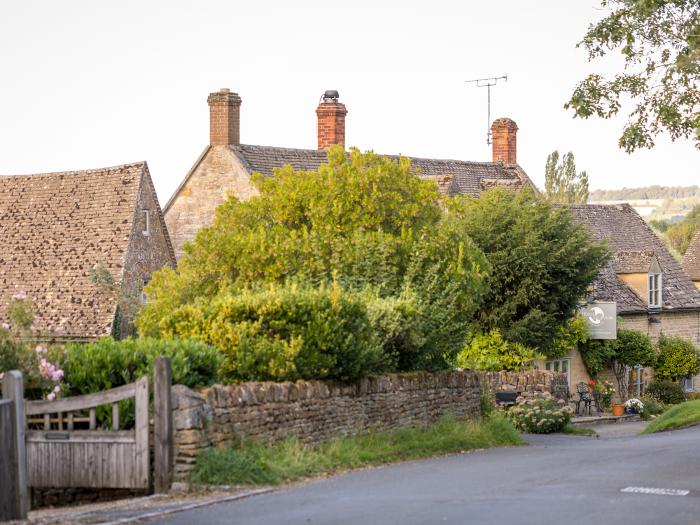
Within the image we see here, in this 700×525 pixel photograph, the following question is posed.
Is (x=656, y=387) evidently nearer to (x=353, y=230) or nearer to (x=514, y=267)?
(x=514, y=267)

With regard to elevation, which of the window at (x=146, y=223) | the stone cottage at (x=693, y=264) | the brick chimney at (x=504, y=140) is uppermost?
the brick chimney at (x=504, y=140)

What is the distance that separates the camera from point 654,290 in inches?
2158

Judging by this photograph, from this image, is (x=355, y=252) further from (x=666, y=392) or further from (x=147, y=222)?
(x=666, y=392)

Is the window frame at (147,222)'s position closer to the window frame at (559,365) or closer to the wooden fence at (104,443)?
the window frame at (559,365)

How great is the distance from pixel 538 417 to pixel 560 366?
1362 cm

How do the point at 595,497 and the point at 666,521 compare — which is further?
the point at 595,497

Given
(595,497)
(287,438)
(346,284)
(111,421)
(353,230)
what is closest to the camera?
(595,497)

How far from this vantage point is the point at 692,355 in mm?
54344

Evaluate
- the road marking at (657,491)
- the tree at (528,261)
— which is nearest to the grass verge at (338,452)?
the road marking at (657,491)

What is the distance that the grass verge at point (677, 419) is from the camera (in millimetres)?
36969

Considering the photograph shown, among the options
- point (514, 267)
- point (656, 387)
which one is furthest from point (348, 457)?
point (656, 387)

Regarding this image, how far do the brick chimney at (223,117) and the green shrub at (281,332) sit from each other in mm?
26982

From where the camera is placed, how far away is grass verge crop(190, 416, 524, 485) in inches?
626

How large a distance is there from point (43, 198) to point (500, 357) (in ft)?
60.9
